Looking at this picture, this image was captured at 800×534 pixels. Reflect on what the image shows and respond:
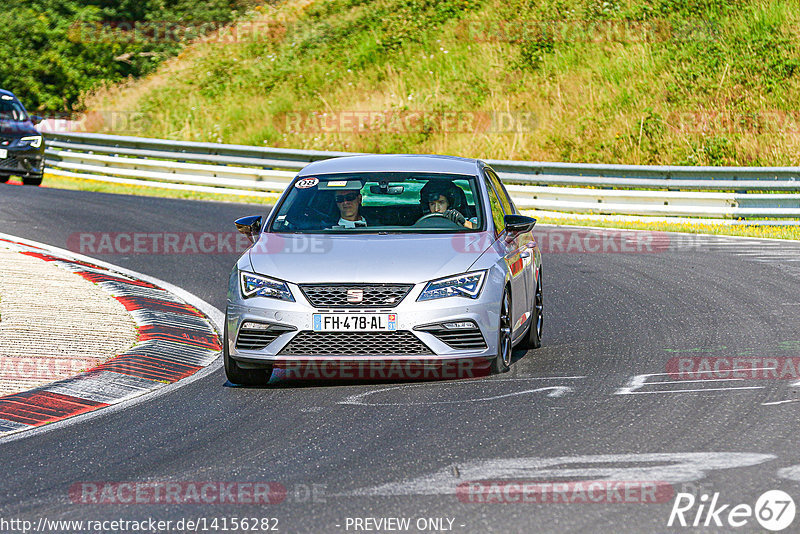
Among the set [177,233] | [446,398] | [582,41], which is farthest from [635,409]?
[582,41]

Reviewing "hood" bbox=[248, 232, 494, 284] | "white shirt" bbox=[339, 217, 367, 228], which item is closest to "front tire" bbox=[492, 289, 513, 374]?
"hood" bbox=[248, 232, 494, 284]

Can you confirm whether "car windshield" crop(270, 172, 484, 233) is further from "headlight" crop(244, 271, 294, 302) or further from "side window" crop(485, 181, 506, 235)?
"headlight" crop(244, 271, 294, 302)

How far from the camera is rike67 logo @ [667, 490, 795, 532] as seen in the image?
16.2ft

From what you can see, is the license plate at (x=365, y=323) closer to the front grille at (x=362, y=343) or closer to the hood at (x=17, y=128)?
the front grille at (x=362, y=343)

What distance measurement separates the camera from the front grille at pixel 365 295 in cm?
805

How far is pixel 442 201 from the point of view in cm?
932

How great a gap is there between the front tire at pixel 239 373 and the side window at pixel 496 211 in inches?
83.2

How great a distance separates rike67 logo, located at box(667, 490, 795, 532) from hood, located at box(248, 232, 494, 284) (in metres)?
3.25

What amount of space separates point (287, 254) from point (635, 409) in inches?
109

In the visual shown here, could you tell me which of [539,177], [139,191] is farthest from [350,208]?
[139,191]

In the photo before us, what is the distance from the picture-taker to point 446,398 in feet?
25.7

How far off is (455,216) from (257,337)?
6.35 feet

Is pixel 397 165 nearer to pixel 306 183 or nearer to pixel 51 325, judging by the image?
pixel 306 183

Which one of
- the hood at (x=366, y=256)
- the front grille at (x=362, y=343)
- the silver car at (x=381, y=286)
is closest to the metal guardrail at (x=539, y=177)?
the silver car at (x=381, y=286)
